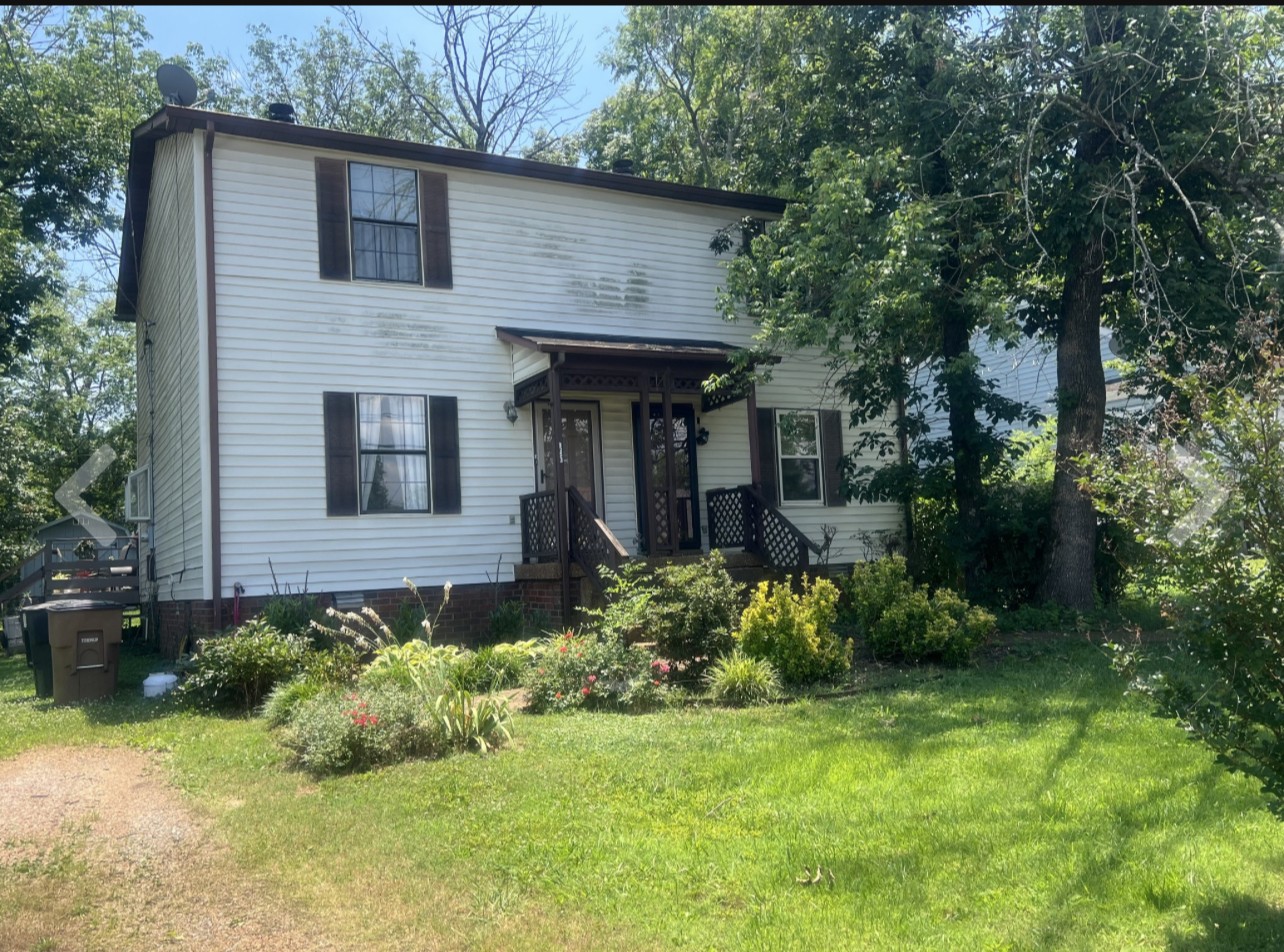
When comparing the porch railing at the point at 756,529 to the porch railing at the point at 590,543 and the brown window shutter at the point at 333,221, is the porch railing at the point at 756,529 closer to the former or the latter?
the porch railing at the point at 590,543

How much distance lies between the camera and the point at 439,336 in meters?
13.3

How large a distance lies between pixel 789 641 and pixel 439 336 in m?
6.58

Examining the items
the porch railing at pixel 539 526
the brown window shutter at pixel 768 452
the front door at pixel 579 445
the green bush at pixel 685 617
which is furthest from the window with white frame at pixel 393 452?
the brown window shutter at pixel 768 452

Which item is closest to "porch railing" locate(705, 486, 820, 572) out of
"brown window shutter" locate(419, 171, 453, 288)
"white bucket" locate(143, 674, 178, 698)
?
"brown window shutter" locate(419, 171, 453, 288)

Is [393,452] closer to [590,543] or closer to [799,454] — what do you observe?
[590,543]

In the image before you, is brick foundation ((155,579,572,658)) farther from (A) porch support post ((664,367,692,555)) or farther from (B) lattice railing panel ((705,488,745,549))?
(B) lattice railing panel ((705,488,745,549))

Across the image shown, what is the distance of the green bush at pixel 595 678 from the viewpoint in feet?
28.2

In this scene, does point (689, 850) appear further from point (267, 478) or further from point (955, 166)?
point (955, 166)

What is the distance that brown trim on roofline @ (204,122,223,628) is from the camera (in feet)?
38.1

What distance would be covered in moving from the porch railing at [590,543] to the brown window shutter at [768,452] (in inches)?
153

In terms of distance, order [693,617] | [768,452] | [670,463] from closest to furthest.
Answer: [693,617], [670,463], [768,452]

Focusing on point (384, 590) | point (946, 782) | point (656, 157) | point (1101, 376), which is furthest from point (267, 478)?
point (656, 157)

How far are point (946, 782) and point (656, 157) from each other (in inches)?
856

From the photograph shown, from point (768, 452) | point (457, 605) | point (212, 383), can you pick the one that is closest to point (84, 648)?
point (212, 383)
